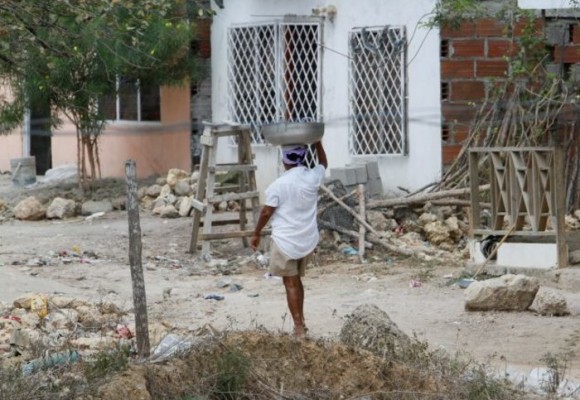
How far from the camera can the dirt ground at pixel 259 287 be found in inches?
384

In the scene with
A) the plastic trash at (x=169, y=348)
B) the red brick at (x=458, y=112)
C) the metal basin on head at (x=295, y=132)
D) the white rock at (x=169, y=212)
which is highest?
the red brick at (x=458, y=112)

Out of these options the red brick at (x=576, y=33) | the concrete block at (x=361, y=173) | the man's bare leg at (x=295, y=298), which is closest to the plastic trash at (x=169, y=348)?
the man's bare leg at (x=295, y=298)

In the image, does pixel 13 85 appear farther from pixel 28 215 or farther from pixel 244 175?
pixel 244 175

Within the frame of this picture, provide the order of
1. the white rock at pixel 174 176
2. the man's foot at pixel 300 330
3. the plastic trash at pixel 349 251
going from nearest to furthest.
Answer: the man's foot at pixel 300 330
the plastic trash at pixel 349 251
the white rock at pixel 174 176

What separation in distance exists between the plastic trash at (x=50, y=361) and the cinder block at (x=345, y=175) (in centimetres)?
819

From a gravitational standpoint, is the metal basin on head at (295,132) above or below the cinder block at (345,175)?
above

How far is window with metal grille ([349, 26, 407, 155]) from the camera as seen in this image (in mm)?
17031

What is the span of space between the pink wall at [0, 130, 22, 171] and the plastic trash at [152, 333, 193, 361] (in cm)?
1554

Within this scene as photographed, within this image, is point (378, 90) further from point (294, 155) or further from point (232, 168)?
point (294, 155)

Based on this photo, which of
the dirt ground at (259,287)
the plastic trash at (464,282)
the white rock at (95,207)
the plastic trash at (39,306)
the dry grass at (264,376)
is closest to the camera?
the dry grass at (264,376)

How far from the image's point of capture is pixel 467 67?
54.4 feet

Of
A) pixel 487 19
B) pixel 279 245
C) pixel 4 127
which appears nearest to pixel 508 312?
pixel 279 245

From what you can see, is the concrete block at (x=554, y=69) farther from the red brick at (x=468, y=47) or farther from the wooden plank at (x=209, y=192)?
the wooden plank at (x=209, y=192)

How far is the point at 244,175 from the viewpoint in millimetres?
15211
